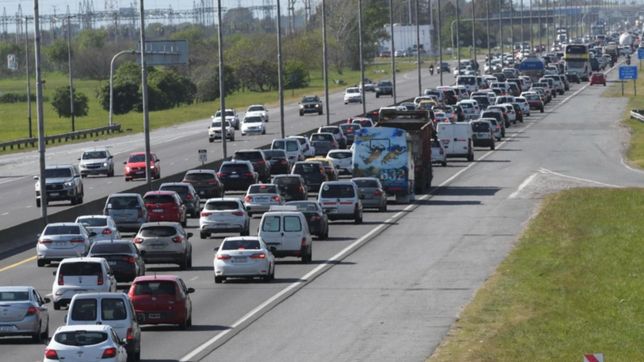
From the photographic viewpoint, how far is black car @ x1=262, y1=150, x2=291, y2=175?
8525 cm

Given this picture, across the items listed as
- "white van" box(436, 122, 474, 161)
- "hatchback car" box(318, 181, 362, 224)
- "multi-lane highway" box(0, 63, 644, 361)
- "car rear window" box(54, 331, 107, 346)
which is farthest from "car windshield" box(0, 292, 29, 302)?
"white van" box(436, 122, 474, 161)

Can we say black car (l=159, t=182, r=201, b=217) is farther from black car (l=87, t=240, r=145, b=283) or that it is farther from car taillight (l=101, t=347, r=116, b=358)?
car taillight (l=101, t=347, r=116, b=358)

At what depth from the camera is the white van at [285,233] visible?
50938 mm

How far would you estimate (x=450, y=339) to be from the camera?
117 ft

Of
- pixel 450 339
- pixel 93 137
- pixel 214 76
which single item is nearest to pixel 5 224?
pixel 450 339

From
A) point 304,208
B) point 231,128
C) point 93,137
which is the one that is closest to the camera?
point 304,208

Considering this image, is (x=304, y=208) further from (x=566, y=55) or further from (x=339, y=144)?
(x=566, y=55)

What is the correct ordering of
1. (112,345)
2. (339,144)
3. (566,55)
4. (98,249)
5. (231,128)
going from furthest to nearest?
(566,55) < (231,128) < (339,144) < (98,249) < (112,345)

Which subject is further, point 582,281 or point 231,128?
point 231,128

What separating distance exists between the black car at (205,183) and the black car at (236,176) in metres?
3.09

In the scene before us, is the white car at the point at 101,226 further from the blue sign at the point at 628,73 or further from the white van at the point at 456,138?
the blue sign at the point at 628,73

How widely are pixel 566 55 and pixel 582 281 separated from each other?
153194 millimetres

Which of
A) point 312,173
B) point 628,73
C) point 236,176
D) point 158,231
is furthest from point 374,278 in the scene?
point 628,73

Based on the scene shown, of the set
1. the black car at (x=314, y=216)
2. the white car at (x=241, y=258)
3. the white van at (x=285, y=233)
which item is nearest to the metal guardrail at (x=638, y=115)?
the black car at (x=314, y=216)
